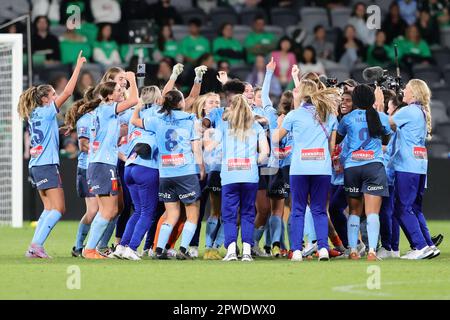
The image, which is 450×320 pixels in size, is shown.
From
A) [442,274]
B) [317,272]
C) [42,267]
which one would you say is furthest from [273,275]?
[42,267]

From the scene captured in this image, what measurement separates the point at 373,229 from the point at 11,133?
9.12m

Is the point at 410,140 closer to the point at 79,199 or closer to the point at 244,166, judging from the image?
the point at 244,166

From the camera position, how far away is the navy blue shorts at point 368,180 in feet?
45.7

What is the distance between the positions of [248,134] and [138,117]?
1.28m

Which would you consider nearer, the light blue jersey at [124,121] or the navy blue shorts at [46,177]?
the navy blue shorts at [46,177]

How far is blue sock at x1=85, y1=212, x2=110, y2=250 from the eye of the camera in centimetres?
1404

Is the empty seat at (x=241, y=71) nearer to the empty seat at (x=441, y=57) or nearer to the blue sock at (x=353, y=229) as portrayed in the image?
the empty seat at (x=441, y=57)

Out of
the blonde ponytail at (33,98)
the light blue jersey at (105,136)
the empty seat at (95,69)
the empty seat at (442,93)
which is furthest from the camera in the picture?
the empty seat at (442,93)

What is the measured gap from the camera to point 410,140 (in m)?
14.4

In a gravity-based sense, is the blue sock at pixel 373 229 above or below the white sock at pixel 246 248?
above

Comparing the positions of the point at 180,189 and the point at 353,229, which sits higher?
the point at 180,189

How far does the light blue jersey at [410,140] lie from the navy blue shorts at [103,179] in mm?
3199

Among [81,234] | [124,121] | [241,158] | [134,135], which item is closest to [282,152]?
[241,158]

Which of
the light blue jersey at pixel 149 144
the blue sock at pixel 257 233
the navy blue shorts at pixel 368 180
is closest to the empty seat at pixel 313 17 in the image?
the blue sock at pixel 257 233
